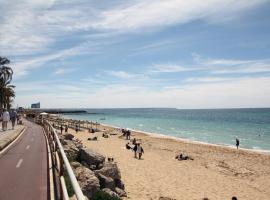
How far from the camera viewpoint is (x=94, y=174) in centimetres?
1290

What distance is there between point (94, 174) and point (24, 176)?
2.37m

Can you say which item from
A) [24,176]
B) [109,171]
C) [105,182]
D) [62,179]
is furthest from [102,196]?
[109,171]

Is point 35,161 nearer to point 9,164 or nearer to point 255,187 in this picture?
point 9,164

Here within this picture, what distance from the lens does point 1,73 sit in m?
71.7

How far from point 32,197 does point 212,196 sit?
11471mm

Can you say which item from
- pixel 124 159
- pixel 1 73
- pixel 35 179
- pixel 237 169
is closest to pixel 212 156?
pixel 237 169

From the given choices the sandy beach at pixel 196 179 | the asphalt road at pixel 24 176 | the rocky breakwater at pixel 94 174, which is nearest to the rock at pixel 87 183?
the rocky breakwater at pixel 94 174

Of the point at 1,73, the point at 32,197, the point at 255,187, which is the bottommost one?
the point at 255,187

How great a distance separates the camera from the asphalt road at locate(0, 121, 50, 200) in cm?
990

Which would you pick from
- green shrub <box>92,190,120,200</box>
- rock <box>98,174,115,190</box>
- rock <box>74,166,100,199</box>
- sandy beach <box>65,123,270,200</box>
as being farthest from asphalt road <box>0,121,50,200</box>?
sandy beach <box>65,123,270,200</box>

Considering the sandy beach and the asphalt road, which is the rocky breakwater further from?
the sandy beach

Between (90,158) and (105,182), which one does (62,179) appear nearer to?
(105,182)

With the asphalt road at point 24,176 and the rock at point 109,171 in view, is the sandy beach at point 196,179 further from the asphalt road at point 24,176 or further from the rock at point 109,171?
the asphalt road at point 24,176

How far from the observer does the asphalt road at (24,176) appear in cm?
990
